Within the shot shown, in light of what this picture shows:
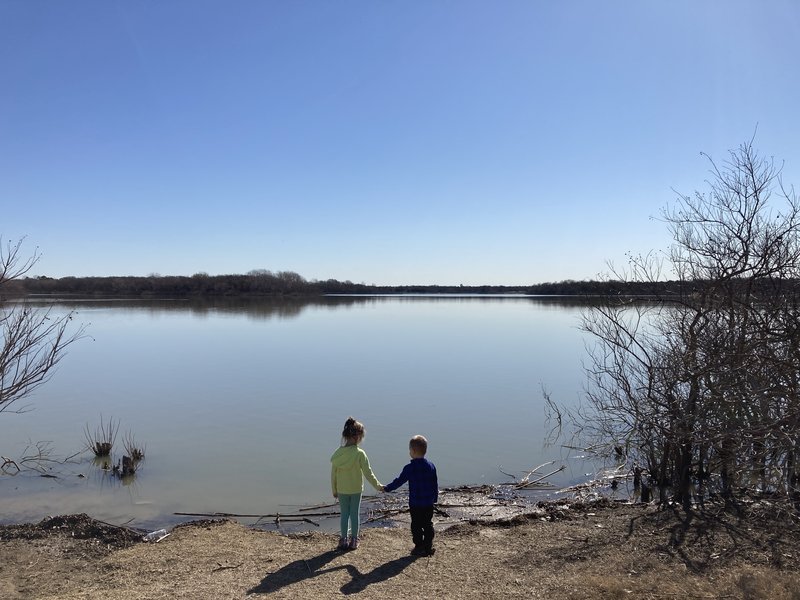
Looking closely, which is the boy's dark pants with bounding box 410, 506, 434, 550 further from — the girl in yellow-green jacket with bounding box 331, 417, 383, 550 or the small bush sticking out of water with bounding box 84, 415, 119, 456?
the small bush sticking out of water with bounding box 84, 415, 119, 456

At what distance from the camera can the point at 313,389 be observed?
818 inches

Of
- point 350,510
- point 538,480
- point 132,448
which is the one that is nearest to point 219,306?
point 132,448

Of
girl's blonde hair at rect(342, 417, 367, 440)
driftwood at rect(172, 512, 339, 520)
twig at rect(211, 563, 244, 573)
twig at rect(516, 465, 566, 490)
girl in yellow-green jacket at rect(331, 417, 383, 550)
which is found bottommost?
driftwood at rect(172, 512, 339, 520)

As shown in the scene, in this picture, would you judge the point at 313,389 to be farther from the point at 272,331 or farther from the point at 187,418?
the point at 272,331

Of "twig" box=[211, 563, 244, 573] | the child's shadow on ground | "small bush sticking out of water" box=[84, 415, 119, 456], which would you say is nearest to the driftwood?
the child's shadow on ground

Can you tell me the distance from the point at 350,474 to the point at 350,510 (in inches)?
18.5

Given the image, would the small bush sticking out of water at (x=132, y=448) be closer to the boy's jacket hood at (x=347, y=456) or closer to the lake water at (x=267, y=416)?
the lake water at (x=267, y=416)

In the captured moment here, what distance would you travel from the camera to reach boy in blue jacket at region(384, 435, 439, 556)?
6.68m

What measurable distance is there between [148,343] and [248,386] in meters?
16.1

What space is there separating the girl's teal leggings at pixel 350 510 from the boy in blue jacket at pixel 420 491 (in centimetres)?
44

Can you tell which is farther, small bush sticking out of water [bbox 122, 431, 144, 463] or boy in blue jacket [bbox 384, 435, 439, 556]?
small bush sticking out of water [bbox 122, 431, 144, 463]

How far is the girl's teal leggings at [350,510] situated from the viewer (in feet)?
22.7

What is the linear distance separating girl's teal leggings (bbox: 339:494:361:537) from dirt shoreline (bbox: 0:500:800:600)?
0.90 ft

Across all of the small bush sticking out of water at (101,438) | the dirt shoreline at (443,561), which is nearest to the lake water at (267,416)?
the small bush sticking out of water at (101,438)
